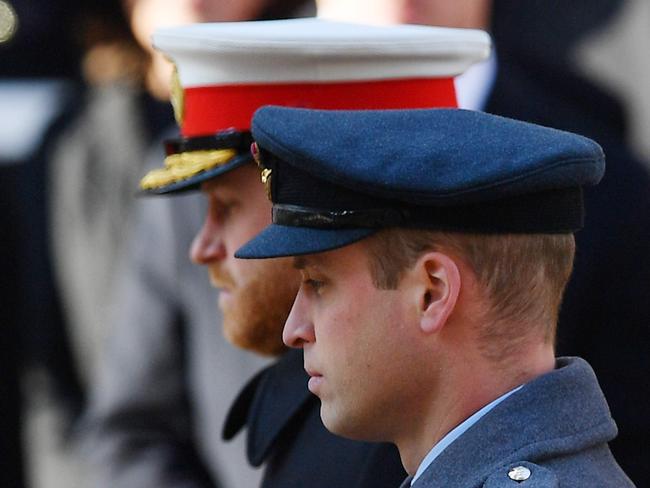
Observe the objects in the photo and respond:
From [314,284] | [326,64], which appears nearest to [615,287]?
[326,64]

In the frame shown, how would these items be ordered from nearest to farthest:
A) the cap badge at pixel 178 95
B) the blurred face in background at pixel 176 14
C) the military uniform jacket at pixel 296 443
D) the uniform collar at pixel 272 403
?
the military uniform jacket at pixel 296 443 < the uniform collar at pixel 272 403 < the cap badge at pixel 178 95 < the blurred face in background at pixel 176 14

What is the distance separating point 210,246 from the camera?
2.81 m

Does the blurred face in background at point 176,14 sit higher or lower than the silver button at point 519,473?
lower

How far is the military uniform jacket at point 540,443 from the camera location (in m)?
1.98

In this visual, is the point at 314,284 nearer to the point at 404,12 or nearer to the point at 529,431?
the point at 529,431

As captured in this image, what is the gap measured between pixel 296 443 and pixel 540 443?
84cm

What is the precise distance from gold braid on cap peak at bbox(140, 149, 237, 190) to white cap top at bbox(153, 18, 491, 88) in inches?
5.6

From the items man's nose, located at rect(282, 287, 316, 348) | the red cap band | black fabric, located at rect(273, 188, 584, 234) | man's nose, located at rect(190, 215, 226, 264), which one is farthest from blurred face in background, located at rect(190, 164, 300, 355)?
black fabric, located at rect(273, 188, 584, 234)

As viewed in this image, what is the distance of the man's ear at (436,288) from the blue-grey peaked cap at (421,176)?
0.05 metres

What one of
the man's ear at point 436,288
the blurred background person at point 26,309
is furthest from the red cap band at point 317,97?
the blurred background person at point 26,309

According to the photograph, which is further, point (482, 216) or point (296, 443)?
point (296, 443)

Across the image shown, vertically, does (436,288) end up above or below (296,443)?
above

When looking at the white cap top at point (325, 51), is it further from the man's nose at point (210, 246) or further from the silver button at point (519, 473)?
the silver button at point (519, 473)

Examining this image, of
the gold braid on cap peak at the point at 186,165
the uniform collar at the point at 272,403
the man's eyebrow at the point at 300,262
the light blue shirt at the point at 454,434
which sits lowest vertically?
the uniform collar at the point at 272,403
